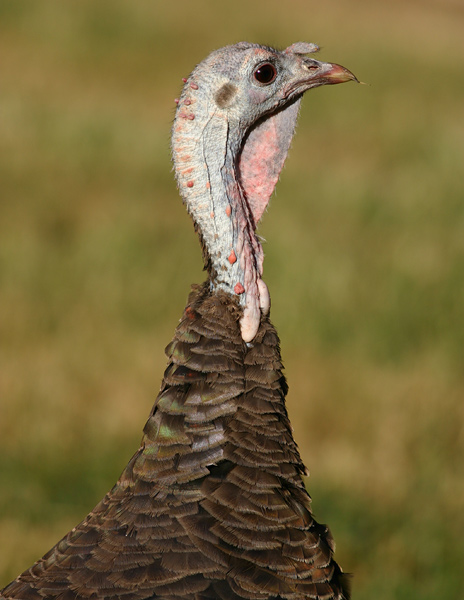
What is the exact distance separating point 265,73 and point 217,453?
4.17 ft

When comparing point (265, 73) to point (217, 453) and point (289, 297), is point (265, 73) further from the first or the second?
point (289, 297)

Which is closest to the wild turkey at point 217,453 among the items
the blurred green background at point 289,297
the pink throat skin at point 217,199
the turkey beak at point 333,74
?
the pink throat skin at point 217,199

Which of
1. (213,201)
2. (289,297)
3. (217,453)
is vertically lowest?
(217,453)

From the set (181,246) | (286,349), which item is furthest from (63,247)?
(286,349)

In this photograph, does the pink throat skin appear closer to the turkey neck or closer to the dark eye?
the turkey neck

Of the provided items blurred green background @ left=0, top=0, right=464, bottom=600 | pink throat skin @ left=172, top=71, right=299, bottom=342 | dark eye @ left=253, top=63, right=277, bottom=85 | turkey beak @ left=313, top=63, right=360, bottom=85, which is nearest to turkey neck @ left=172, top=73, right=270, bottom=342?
pink throat skin @ left=172, top=71, right=299, bottom=342

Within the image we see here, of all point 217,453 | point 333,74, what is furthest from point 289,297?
point 217,453

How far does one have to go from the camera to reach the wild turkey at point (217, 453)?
7.39ft

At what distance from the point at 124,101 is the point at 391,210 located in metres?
4.26

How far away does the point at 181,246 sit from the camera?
24.6 ft

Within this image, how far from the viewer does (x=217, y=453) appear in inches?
94.2

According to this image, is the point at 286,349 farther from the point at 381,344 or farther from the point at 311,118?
the point at 311,118

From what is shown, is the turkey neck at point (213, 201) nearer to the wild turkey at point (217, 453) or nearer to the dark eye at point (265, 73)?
the wild turkey at point (217, 453)

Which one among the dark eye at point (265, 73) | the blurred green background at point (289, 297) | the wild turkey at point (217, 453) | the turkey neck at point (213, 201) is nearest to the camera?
the wild turkey at point (217, 453)
